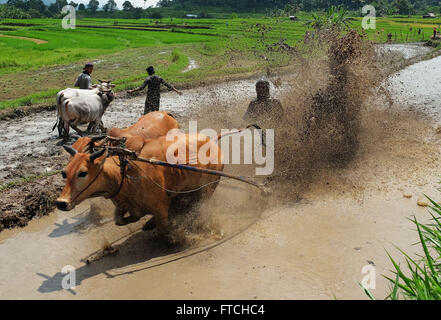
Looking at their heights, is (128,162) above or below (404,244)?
above

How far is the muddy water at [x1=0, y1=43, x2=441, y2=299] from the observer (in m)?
4.65

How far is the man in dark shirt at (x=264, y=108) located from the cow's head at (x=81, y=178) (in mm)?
3989

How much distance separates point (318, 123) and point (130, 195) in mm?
4142

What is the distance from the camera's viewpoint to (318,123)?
309 inches

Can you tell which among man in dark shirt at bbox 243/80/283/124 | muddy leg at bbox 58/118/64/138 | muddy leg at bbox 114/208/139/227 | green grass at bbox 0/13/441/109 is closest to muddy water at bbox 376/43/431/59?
green grass at bbox 0/13/441/109

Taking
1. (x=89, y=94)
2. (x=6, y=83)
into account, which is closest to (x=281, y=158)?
(x=89, y=94)

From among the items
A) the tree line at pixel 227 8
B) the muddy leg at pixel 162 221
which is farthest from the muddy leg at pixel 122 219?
the tree line at pixel 227 8

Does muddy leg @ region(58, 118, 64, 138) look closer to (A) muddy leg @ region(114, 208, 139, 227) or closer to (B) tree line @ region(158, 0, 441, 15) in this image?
(A) muddy leg @ region(114, 208, 139, 227)

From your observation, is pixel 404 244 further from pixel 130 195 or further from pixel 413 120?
pixel 413 120

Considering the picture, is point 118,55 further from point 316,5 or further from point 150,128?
point 316,5

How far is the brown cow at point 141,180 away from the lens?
437cm

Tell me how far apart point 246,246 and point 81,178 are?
2234mm

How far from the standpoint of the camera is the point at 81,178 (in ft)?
14.3

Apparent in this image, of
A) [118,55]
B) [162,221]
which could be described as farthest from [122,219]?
[118,55]
